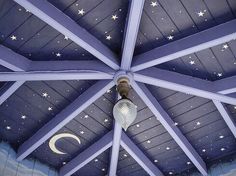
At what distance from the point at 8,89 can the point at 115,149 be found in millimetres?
4664

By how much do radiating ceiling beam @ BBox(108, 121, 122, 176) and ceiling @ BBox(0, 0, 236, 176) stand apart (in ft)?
1.84

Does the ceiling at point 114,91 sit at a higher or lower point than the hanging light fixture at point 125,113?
higher

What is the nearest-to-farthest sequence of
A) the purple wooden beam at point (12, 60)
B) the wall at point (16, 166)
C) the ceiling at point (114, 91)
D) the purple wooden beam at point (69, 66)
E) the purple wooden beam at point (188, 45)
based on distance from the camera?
the purple wooden beam at point (188, 45), the ceiling at point (114, 91), the purple wooden beam at point (12, 60), the purple wooden beam at point (69, 66), the wall at point (16, 166)

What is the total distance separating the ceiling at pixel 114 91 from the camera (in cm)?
933

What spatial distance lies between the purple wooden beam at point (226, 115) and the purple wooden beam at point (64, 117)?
12.4 ft

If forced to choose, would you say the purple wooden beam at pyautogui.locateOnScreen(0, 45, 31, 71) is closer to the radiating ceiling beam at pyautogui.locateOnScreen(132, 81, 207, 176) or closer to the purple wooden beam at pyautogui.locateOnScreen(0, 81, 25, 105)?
the purple wooden beam at pyautogui.locateOnScreen(0, 81, 25, 105)

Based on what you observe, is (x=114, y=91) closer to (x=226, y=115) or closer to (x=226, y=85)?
(x=226, y=85)

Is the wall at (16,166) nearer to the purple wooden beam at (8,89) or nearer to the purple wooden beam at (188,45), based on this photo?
the purple wooden beam at (8,89)

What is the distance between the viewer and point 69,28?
9.12m

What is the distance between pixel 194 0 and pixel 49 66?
15.7 feet

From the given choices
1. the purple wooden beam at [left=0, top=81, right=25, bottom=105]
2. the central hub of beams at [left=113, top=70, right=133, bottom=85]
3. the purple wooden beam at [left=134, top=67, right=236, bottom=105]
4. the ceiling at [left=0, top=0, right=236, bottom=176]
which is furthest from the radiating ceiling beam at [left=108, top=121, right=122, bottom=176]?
the purple wooden beam at [left=0, top=81, right=25, bottom=105]

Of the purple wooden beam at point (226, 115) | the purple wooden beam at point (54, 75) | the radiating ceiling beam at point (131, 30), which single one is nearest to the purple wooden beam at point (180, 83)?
the purple wooden beam at point (226, 115)

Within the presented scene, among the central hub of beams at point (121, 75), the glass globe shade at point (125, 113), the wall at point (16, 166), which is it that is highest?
the central hub of beams at point (121, 75)

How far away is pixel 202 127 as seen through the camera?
12.4 metres
